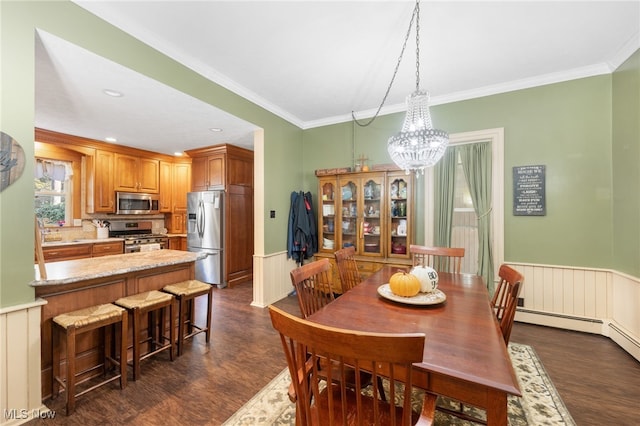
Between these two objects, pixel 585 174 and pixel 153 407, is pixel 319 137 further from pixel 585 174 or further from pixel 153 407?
pixel 153 407

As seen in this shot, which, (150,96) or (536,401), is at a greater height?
(150,96)

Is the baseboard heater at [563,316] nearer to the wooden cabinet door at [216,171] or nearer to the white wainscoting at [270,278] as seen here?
the white wainscoting at [270,278]

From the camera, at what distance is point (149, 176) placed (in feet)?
17.1

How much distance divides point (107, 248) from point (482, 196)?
5.73 metres

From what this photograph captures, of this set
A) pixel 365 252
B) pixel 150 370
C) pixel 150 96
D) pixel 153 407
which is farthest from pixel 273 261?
pixel 150 96

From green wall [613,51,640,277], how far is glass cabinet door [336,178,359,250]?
2745mm

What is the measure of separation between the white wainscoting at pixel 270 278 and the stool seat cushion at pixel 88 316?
183 centimetres

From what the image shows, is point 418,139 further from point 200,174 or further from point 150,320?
point 200,174

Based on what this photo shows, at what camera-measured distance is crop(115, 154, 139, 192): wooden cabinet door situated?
4723mm

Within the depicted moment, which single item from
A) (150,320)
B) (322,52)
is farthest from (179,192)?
(322,52)

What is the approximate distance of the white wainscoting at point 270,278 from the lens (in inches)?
145

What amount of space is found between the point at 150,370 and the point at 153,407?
0.50 meters

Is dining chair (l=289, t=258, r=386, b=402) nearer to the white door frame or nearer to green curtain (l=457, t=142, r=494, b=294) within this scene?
green curtain (l=457, t=142, r=494, b=294)

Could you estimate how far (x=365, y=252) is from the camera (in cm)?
371
